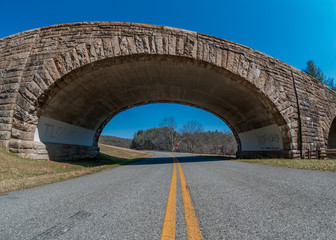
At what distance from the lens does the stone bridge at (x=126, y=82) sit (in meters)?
9.10

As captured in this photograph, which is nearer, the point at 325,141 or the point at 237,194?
the point at 237,194

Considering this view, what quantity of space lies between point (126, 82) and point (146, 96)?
3723mm

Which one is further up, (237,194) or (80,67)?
(80,67)

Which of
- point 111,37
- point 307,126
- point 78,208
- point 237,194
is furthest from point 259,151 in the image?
point 78,208

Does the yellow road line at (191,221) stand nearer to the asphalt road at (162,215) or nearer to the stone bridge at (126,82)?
the asphalt road at (162,215)

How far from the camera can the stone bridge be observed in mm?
9102

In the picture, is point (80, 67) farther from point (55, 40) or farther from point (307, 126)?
point (307, 126)

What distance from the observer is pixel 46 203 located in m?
2.92

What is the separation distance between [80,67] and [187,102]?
1034 centimetres

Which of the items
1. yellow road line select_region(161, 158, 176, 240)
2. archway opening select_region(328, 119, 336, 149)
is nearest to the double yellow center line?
yellow road line select_region(161, 158, 176, 240)

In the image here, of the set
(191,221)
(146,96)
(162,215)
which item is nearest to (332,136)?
(146,96)

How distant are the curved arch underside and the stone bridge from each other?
0.22ft

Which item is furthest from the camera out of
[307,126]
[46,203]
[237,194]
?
[307,126]

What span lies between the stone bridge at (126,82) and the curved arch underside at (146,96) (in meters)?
0.07
